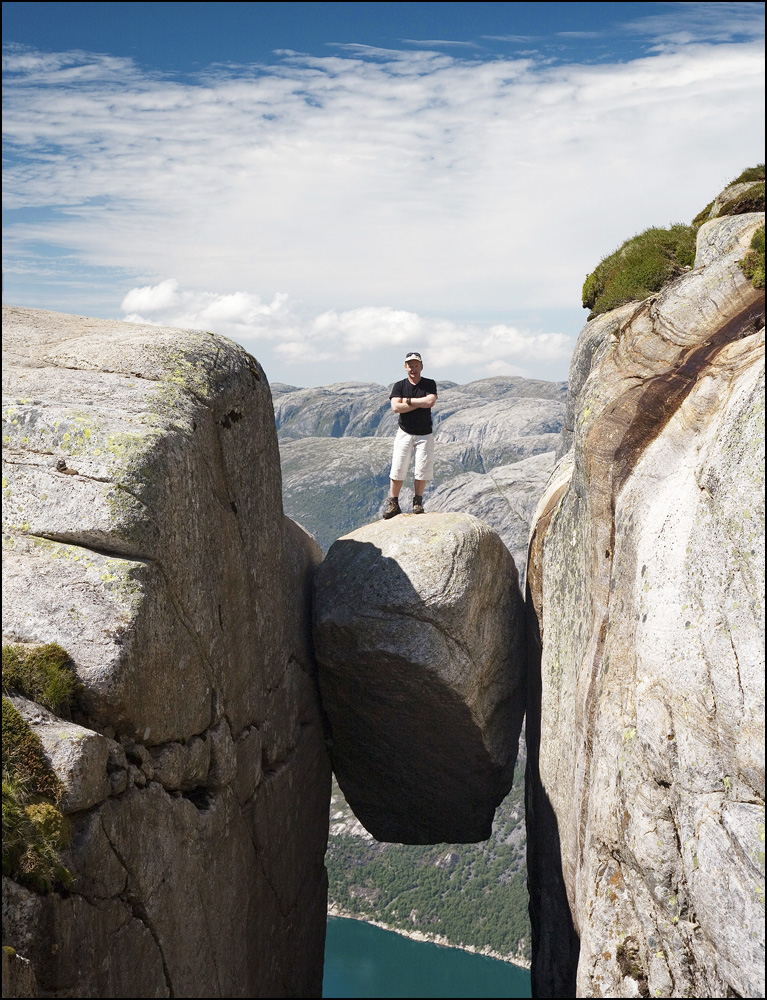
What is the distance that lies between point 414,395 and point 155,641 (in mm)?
10858

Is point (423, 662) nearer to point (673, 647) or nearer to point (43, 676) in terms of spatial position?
point (673, 647)

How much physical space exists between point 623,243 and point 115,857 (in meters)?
22.9

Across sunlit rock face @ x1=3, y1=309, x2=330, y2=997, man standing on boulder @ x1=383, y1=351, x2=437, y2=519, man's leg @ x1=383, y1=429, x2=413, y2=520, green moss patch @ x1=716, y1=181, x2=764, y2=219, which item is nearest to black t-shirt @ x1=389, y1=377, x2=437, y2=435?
man standing on boulder @ x1=383, y1=351, x2=437, y2=519

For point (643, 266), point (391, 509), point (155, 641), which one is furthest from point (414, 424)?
point (155, 641)

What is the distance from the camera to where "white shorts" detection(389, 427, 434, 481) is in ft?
69.1

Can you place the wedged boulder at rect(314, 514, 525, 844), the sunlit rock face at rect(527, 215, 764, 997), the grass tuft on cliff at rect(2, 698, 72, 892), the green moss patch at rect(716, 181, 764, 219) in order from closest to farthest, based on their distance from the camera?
1. the grass tuft on cliff at rect(2, 698, 72, 892)
2. the sunlit rock face at rect(527, 215, 764, 997)
3. the green moss patch at rect(716, 181, 764, 219)
4. the wedged boulder at rect(314, 514, 525, 844)

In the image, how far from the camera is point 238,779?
15484mm

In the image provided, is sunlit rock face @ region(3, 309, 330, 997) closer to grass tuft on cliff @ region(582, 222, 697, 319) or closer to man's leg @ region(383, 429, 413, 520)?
man's leg @ region(383, 429, 413, 520)

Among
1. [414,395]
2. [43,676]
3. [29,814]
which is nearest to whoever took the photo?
[29,814]

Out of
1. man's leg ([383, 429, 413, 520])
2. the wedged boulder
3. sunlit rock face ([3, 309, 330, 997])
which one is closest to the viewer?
sunlit rock face ([3, 309, 330, 997])

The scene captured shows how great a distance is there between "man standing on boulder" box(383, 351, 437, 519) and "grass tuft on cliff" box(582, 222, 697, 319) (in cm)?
642

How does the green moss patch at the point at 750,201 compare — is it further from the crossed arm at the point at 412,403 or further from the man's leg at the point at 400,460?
the man's leg at the point at 400,460

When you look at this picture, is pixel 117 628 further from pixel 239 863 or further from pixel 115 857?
pixel 239 863

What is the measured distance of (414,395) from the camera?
20766 millimetres
